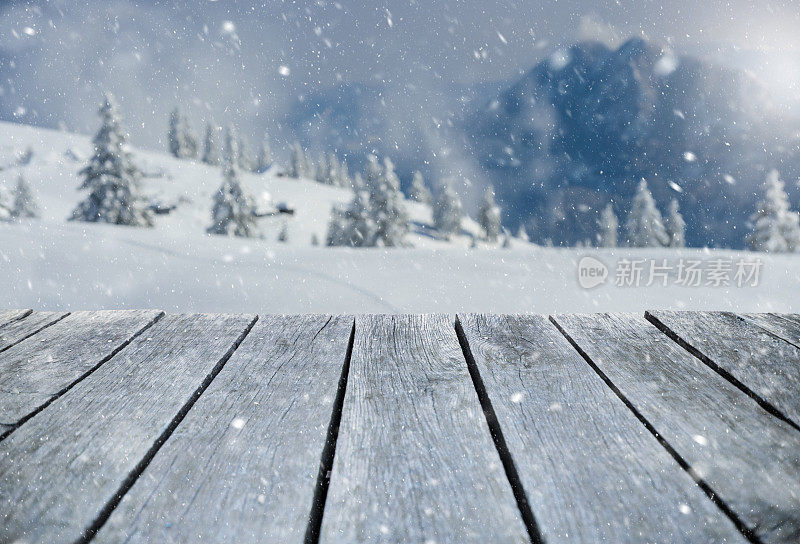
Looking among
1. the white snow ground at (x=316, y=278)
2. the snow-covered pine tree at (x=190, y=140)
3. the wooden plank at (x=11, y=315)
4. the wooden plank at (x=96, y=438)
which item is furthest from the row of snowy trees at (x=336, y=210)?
the snow-covered pine tree at (x=190, y=140)

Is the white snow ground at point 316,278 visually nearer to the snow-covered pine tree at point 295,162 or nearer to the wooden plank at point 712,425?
the wooden plank at point 712,425

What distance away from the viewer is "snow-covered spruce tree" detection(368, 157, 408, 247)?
110ft

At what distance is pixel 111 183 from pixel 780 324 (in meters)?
31.1

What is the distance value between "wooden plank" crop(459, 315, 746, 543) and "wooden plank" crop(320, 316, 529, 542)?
66 millimetres

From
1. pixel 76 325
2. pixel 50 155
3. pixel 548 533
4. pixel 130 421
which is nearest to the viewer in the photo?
pixel 548 533

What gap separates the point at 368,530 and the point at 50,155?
9238 cm

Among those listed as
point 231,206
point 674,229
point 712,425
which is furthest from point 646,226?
point 712,425

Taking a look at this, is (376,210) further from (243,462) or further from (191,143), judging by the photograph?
(191,143)

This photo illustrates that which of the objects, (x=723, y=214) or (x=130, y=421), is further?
(x=723, y=214)

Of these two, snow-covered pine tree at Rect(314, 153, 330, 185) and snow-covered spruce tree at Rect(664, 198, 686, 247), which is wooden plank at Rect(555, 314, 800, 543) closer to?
snow-covered spruce tree at Rect(664, 198, 686, 247)

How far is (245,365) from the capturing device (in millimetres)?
1580

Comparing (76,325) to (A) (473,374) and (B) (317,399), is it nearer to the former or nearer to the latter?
(B) (317,399)

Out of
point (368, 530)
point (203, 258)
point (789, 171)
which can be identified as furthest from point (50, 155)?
point (789, 171)

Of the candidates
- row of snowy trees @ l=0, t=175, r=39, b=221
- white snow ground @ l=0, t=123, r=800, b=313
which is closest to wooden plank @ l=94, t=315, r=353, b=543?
white snow ground @ l=0, t=123, r=800, b=313
